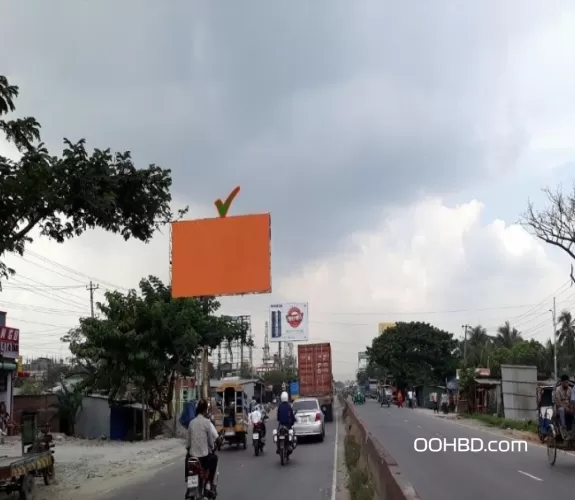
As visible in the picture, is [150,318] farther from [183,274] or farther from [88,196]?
[88,196]

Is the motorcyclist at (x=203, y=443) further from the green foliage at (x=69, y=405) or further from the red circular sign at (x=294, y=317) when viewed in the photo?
the red circular sign at (x=294, y=317)

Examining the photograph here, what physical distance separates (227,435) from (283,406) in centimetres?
563

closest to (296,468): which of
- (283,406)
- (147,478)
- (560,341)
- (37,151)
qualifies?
(283,406)

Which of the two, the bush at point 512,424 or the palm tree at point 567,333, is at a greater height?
the palm tree at point 567,333

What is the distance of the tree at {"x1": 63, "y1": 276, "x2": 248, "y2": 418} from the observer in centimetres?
2661

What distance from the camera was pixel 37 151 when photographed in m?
10.6

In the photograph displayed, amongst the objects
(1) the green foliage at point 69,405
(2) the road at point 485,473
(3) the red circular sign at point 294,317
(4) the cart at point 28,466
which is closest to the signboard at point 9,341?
(1) the green foliage at point 69,405

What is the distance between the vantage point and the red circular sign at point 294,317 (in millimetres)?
63153

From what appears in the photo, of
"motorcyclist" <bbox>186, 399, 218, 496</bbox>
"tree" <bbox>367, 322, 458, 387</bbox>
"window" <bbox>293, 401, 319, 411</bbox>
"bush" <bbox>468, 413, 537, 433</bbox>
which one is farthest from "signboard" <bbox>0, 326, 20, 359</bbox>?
"tree" <bbox>367, 322, 458, 387</bbox>

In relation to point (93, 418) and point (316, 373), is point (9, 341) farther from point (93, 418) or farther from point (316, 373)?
point (316, 373)

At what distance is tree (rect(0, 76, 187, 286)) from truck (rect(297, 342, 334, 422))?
31040 millimetres

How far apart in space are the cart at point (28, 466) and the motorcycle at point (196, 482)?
302cm

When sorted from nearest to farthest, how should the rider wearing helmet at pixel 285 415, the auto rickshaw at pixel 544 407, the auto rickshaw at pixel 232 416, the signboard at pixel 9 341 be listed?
the rider wearing helmet at pixel 285 415 < the auto rickshaw at pixel 544 407 < the auto rickshaw at pixel 232 416 < the signboard at pixel 9 341

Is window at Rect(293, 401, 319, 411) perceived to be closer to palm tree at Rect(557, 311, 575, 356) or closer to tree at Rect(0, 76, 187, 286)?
tree at Rect(0, 76, 187, 286)
